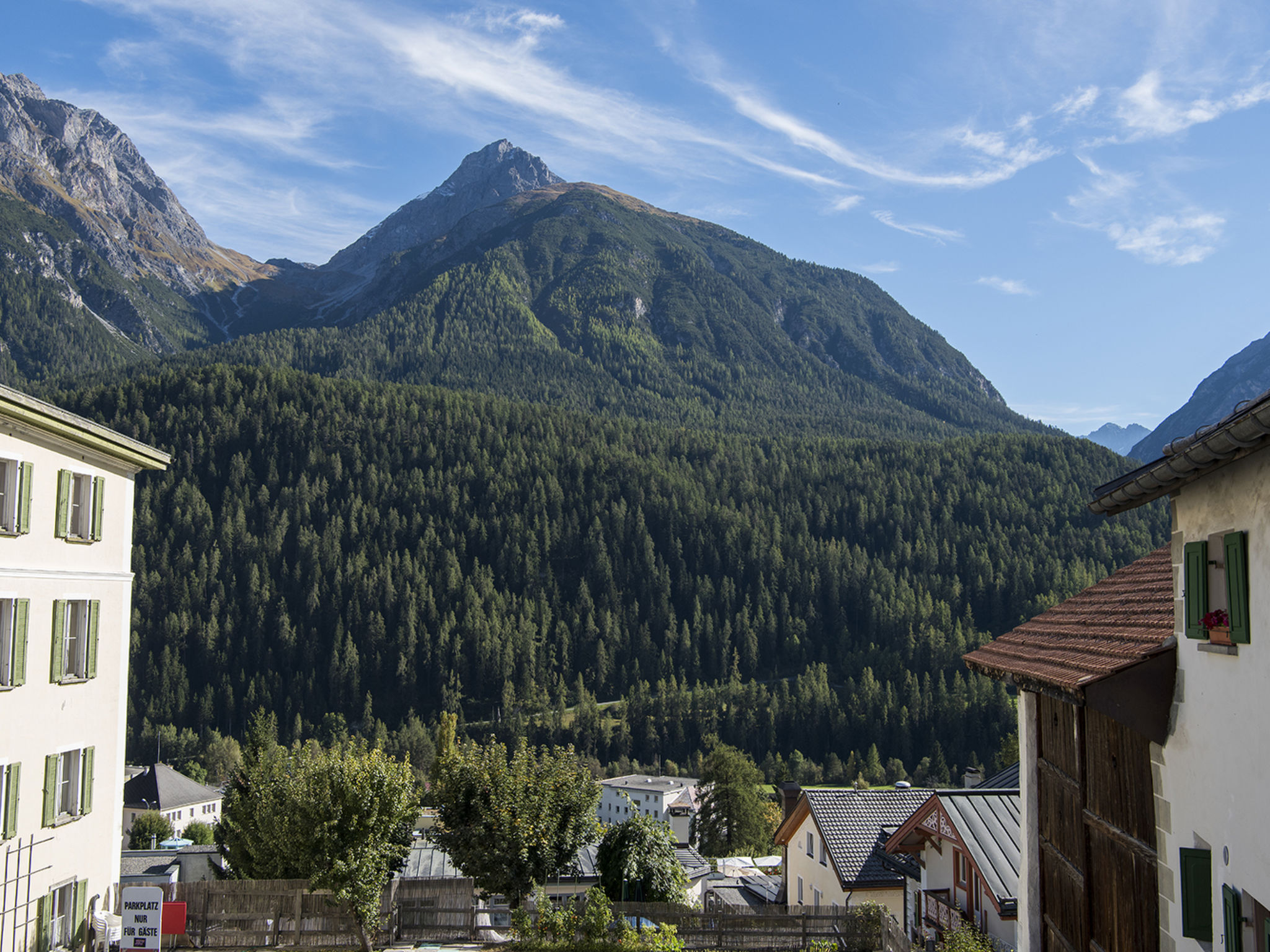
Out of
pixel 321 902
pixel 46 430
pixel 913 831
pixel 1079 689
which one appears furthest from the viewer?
pixel 321 902

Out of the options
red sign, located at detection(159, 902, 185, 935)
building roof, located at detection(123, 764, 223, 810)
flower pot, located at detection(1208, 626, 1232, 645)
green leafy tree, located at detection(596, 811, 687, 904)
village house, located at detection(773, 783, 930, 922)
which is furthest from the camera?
building roof, located at detection(123, 764, 223, 810)

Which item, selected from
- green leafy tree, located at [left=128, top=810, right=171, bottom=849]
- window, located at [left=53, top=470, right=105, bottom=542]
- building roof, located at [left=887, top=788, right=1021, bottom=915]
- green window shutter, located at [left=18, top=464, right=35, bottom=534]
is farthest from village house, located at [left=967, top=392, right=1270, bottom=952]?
green leafy tree, located at [left=128, top=810, right=171, bottom=849]

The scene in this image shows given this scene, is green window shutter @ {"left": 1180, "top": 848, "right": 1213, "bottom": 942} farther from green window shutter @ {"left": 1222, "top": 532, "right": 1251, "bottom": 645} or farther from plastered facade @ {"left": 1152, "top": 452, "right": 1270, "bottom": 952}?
green window shutter @ {"left": 1222, "top": 532, "right": 1251, "bottom": 645}

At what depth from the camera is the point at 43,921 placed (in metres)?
21.0

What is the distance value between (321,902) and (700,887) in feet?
107

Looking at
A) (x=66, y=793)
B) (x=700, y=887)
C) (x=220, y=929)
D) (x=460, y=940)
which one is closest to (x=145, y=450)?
(x=66, y=793)

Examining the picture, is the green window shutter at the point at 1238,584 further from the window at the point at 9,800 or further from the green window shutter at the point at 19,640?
the window at the point at 9,800

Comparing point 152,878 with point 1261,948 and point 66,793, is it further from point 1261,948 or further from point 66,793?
point 1261,948

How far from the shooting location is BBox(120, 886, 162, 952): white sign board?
17875mm

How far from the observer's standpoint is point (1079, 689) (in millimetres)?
10594

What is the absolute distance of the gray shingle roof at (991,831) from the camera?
2120 cm

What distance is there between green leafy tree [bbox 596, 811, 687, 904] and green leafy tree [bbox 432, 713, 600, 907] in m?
4.64

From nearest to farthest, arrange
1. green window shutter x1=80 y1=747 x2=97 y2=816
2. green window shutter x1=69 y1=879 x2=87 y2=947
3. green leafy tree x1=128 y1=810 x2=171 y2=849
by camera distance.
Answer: green window shutter x1=69 y1=879 x2=87 y2=947, green window shutter x1=80 y1=747 x2=97 y2=816, green leafy tree x1=128 y1=810 x2=171 y2=849

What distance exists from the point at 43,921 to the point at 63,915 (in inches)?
43.2
